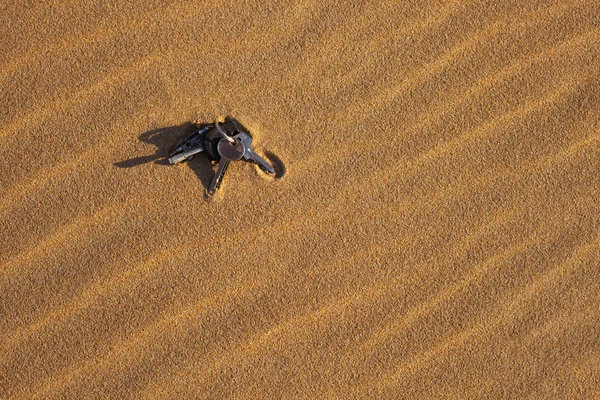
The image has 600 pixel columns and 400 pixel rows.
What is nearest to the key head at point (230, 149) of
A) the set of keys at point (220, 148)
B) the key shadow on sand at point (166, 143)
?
the set of keys at point (220, 148)

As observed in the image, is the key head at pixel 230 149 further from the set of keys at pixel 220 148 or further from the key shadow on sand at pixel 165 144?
the key shadow on sand at pixel 165 144

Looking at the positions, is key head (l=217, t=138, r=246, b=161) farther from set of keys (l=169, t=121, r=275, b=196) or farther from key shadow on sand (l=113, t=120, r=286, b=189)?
key shadow on sand (l=113, t=120, r=286, b=189)

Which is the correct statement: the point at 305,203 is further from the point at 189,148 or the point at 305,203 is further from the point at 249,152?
the point at 189,148

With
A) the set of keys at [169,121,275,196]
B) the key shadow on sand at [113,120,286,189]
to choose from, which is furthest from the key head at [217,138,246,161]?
the key shadow on sand at [113,120,286,189]

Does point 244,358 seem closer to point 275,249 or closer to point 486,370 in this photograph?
point 275,249

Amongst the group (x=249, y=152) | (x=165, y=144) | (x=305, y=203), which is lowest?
(x=305, y=203)

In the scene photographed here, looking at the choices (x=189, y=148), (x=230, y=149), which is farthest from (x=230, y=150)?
(x=189, y=148)

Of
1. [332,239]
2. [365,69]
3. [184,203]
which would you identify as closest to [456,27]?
[365,69]
